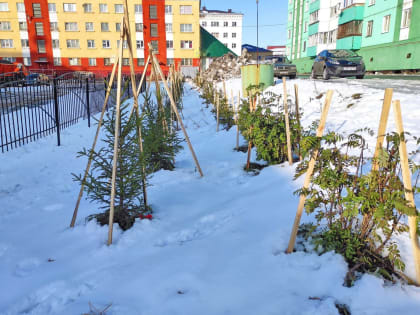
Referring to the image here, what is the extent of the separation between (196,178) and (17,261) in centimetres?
275

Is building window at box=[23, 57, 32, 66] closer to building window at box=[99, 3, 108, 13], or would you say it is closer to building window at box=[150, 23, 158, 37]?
building window at box=[99, 3, 108, 13]

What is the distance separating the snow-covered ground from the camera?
7.29ft

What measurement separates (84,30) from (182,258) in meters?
42.0

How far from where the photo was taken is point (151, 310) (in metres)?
2.21

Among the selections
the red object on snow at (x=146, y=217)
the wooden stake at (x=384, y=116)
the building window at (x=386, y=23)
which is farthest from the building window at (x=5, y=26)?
the wooden stake at (x=384, y=116)

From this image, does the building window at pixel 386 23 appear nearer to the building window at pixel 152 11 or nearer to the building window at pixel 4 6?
the building window at pixel 152 11

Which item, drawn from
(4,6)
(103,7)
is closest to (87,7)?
(103,7)

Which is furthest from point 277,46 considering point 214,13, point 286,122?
point 286,122

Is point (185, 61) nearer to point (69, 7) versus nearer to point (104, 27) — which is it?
point (104, 27)

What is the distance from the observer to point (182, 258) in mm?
2820

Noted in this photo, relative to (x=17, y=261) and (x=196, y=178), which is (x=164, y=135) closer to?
(x=196, y=178)

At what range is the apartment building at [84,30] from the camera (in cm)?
3769

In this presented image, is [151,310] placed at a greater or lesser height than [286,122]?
lesser

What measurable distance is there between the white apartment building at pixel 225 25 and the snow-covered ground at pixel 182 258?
228ft
